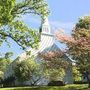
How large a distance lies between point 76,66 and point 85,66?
3.63m

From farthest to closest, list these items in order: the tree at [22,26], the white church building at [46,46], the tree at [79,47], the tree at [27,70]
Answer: the white church building at [46,46]
the tree at [27,70]
the tree at [79,47]
the tree at [22,26]

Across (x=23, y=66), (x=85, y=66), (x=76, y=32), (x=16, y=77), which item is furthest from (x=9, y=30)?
(x=16, y=77)

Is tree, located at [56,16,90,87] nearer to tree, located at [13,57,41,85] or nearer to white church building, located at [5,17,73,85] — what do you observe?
tree, located at [13,57,41,85]

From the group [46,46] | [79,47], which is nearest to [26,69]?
[46,46]

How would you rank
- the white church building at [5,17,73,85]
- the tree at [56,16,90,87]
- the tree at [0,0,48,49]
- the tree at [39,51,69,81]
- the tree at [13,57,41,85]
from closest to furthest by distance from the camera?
1. the tree at [0,0,48,49]
2. the tree at [56,16,90,87]
3. the tree at [39,51,69,81]
4. the tree at [13,57,41,85]
5. the white church building at [5,17,73,85]

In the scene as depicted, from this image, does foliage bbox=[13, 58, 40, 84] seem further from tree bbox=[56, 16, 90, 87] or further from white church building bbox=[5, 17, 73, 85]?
tree bbox=[56, 16, 90, 87]

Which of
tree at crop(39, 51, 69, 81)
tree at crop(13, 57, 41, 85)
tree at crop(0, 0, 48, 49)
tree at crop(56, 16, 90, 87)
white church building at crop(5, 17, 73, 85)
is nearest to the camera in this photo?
tree at crop(0, 0, 48, 49)

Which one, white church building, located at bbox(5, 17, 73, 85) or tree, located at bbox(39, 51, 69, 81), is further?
white church building, located at bbox(5, 17, 73, 85)

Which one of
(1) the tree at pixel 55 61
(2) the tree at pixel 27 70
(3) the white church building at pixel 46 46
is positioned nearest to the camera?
(1) the tree at pixel 55 61

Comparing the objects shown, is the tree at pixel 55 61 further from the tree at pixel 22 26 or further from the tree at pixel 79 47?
the tree at pixel 22 26

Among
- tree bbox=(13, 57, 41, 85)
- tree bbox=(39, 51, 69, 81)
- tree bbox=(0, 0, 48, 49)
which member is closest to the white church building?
tree bbox=(13, 57, 41, 85)

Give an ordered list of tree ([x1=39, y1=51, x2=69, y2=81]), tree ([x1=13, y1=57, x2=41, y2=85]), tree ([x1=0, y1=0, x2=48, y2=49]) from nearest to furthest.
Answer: tree ([x1=0, y1=0, x2=48, y2=49]), tree ([x1=39, y1=51, x2=69, y2=81]), tree ([x1=13, y1=57, x2=41, y2=85])

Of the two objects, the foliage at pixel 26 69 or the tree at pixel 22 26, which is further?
the foliage at pixel 26 69

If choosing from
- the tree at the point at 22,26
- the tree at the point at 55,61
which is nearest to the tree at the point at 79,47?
the tree at the point at 55,61
